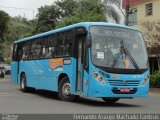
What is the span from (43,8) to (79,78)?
1616 inches

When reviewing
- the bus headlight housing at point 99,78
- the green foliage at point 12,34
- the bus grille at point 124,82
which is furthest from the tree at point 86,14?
the bus headlight housing at point 99,78

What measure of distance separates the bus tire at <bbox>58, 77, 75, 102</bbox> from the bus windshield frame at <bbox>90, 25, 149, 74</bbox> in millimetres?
2316

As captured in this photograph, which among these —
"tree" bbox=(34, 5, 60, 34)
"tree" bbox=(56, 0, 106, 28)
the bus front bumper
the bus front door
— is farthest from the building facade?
the bus front bumper

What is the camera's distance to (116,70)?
1616 cm

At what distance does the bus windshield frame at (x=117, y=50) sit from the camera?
16.2m

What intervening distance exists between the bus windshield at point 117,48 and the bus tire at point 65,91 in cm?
232

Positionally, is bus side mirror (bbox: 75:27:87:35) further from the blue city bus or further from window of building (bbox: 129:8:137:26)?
window of building (bbox: 129:8:137:26)

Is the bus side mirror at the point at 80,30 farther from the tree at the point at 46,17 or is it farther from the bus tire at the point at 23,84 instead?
the tree at the point at 46,17

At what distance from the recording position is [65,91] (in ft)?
59.7

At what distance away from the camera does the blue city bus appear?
16.1 meters

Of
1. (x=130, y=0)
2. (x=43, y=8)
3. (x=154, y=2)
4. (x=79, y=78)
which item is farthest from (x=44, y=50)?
(x=43, y=8)

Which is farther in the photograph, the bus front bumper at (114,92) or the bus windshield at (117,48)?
the bus windshield at (117,48)

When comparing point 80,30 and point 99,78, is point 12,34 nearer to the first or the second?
point 80,30

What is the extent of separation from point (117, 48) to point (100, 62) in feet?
3.02
